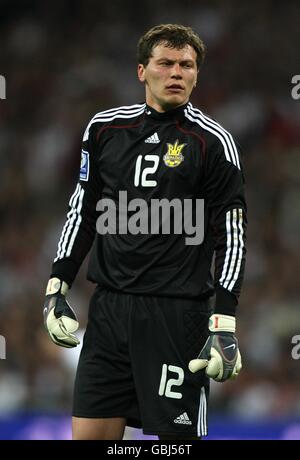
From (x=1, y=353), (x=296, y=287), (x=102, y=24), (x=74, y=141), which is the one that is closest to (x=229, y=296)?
(x=1, y=353)

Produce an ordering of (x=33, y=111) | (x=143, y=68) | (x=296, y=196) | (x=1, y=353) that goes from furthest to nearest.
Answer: (x=33, y=111)
(x=296, y=196)
(x=1, y=353)
(x=143, y=68)

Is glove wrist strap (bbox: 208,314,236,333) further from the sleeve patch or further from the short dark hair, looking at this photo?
the short dark hair

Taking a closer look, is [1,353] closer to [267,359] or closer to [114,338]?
[267,359]

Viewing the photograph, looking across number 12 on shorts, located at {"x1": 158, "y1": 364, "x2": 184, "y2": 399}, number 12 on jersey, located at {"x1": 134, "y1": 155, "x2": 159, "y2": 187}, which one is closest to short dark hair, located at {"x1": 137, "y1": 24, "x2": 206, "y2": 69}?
number 12 on jersey, located at {"x1": 134, "y1": 155, "x2": 159, "y2": 187}

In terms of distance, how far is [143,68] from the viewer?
4.32 meters

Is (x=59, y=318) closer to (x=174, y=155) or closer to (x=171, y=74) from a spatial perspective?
(x=174, y=155)

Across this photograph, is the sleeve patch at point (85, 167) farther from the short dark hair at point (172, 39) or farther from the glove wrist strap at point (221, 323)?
the glove wrist strap at point (221, 323)

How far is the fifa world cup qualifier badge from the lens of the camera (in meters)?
4.18

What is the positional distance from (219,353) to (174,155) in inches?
31.6

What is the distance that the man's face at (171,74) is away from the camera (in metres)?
4.18

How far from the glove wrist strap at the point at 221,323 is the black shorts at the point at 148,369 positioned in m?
0.16

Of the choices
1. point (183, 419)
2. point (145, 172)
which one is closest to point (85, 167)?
point (145, 172)

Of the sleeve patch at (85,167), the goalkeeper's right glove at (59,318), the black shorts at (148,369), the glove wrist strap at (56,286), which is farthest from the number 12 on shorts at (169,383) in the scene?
the sleeve patch at (85,167)
